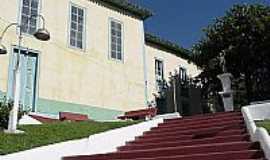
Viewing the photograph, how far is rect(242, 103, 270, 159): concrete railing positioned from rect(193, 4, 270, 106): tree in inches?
409

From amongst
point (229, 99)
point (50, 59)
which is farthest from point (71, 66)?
point (229, 99)

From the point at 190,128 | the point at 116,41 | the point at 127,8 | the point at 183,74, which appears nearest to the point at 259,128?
the point at 190,128

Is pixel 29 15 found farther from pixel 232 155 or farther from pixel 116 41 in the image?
pixel 232 155

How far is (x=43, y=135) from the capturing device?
32.1 ft

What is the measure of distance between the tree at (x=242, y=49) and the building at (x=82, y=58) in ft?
12.4

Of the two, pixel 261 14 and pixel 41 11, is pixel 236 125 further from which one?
pixel 261 14

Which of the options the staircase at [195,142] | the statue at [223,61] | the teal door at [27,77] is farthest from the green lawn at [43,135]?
the statue at [223,61]

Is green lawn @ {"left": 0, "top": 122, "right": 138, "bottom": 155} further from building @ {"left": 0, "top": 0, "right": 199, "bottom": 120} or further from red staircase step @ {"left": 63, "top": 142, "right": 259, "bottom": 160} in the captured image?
building @ {"left": 0, "top": 0, "right": 199, "bottom": 120}

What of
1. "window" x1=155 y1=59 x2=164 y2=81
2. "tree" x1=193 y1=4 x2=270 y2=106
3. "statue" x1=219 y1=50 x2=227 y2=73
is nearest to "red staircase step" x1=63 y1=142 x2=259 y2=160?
"statue" x1=219 y1=50 x2=227 y2=73

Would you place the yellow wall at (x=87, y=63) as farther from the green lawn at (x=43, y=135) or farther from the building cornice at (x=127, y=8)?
the green lawn at (x=43, y=135)

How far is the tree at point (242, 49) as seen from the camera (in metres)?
23.4

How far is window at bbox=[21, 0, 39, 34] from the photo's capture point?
55.3 ft

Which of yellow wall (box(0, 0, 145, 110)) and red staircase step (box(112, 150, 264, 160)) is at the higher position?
yellow wall (box(0, 0, 145, 110))

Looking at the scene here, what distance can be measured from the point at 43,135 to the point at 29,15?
8.39 m
